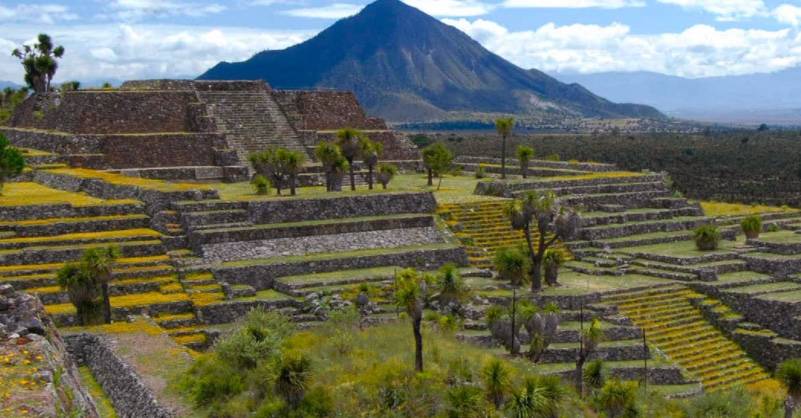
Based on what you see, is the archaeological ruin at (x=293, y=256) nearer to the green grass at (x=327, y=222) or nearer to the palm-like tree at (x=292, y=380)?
the green grass at (x=327, y=222)

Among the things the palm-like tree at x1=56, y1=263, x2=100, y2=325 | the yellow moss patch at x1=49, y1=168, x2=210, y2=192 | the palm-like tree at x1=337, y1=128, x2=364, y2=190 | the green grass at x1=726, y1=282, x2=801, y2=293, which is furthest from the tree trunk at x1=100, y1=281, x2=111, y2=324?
the green grass at x1=726, y1=282, x2=801, y2=293

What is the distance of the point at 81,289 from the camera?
1880 centimetres

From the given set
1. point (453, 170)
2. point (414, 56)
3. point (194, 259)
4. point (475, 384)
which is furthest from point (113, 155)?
point (414, 56)

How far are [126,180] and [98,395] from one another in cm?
1197

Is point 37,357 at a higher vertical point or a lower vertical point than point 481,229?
higher

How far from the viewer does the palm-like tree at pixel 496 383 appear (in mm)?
15117

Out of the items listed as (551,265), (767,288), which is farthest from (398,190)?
(767,288)

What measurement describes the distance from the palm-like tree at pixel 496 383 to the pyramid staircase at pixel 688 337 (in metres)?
7.91

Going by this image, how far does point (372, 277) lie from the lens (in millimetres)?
22812

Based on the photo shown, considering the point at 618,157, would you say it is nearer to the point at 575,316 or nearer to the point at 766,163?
the point at 766,163

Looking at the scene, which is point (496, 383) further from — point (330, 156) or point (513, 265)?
point (330, 156)

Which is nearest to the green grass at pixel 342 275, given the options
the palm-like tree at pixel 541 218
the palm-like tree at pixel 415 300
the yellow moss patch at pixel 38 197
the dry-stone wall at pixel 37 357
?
the palm-like tree at pixel 541 218

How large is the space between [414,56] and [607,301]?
173 meters

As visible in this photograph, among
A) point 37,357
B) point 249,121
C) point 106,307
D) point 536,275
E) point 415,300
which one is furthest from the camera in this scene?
point 249,121
